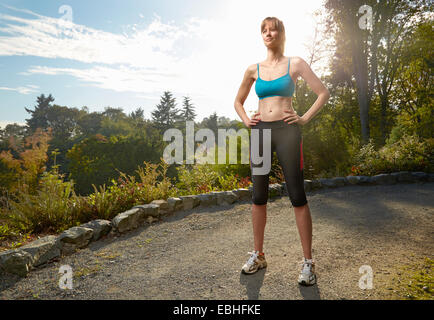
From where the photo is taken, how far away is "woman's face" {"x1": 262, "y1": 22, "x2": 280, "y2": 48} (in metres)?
2.28

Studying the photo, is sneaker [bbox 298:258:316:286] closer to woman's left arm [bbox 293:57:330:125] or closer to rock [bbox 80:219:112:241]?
woman's left arm [bbox 293:57:330:125]

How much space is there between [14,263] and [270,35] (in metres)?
3.08

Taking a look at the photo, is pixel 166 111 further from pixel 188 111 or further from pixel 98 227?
pixel 98 227

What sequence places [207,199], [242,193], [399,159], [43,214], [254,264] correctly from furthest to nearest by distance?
[399,159]
[242,193]
[207,199]
[43,214]
[254,264]

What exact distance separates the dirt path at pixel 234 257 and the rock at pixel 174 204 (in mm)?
242

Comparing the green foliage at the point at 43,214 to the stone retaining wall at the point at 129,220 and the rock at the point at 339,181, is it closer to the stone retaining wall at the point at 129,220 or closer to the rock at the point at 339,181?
the stone retaining wall at the point at 129,220

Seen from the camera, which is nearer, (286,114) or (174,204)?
(286,114)

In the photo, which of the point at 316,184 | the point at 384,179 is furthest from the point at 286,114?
the point at 384,179

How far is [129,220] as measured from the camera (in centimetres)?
400

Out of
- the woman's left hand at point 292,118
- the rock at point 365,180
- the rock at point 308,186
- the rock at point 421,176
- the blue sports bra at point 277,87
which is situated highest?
the blue sports bra at point 277,87

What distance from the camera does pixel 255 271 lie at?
98.5 inches

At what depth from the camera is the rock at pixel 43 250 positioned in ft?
9.27

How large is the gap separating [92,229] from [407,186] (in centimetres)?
678

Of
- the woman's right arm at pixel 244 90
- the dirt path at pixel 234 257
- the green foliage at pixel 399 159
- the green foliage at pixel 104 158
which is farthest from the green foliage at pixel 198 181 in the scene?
the green foliage at pixel 104 158
